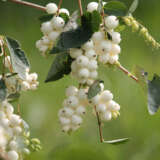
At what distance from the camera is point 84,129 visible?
6.80 feet

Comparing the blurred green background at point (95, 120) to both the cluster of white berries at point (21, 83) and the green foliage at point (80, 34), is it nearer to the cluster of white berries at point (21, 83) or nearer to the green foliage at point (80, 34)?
the cluster of white berries at point (21, 83)

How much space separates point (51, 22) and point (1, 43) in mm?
190

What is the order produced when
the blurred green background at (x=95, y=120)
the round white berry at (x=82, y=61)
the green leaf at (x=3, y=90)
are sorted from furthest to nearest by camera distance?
the blurred green background at (x=95, y=120) < the green leaf at (x=3, y=90) < the round white berry at (x=82, y=61)

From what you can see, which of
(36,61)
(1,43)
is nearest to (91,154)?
(36,61)

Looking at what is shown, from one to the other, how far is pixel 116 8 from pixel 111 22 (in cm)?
6

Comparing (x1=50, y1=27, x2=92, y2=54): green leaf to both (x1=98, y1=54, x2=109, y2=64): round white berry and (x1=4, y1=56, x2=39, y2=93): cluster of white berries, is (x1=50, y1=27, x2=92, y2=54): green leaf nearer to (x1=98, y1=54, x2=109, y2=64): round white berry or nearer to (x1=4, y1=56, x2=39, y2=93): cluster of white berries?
(x1=98, y1=54, x2=109, y2=64): round white berry

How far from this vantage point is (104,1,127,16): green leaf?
87 centimetres

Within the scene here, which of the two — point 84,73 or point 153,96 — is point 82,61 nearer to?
point 84,73

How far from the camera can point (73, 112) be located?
0.84 m

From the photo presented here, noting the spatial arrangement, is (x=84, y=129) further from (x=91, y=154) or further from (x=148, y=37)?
(x=148, y=37)

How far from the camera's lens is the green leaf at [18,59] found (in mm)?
916

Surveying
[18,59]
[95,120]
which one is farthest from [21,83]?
[95,120]

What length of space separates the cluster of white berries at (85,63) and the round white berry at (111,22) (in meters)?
0.04

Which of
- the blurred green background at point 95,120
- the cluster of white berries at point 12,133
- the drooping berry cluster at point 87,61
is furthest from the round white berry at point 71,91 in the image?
the blurred green background at point 95,120
